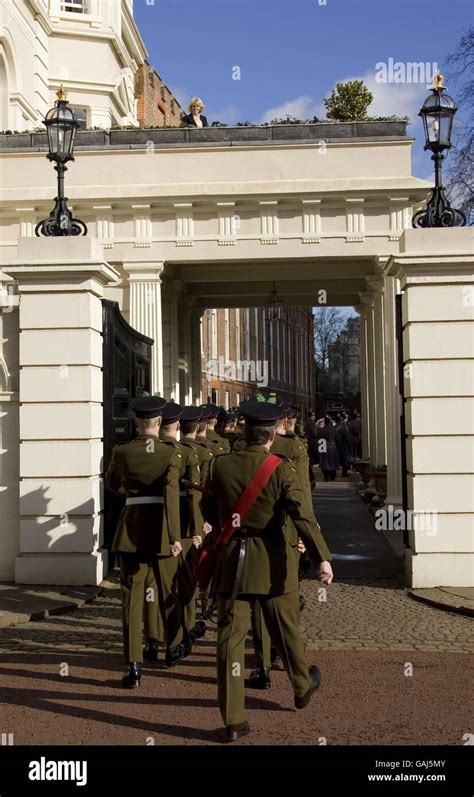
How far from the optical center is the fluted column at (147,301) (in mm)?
18422

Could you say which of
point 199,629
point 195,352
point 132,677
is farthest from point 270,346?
point 132,677

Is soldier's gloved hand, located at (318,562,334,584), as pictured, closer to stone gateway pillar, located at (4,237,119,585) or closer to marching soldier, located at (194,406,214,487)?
marching soldier, located at (194,406,214,487)

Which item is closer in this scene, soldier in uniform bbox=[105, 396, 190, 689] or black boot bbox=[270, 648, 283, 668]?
soldier in uniform bbox=[105, 396, 190, 689]

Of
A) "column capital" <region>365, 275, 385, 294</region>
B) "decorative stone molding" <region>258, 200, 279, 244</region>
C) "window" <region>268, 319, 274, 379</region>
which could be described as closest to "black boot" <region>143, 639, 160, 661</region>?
"decorative stone molding" <region>258, 200, 279, 244</region>

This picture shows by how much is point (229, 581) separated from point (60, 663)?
2155mm

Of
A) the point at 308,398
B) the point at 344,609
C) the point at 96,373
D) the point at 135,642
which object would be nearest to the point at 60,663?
the point at 135,642

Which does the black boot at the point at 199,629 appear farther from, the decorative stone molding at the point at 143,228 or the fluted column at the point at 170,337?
the fluted column at the point at 170,337

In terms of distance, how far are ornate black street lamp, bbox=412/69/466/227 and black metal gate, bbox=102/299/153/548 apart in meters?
3.80

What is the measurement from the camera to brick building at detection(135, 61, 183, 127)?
135 feet

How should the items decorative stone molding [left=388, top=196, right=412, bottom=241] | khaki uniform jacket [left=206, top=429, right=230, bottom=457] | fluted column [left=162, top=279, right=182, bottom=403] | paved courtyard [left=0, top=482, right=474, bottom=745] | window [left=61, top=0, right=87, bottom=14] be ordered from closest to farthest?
1. paved courtyard [left=0, top=482, right=474, bottom=745]
2. khaki uniform jacket [left=206, top=429, right=230, bottom=457]
3. decorative stone molding [left=388, top=196, right=412, bottom=241]
4. fluted column [left=162, top=279, right=182, bottom=403]
5. window [left=61, top=0, right=87, bottom=14]

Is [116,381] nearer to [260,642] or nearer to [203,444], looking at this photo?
[203,444]

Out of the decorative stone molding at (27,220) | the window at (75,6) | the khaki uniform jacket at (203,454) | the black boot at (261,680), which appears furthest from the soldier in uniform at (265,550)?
the window at (75,6)

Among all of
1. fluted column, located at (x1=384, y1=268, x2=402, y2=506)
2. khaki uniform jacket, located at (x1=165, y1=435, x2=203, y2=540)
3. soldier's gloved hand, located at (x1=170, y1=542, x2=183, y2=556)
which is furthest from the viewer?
fluted column, located at (x1=384, y1=268, x2=402, y2=506)

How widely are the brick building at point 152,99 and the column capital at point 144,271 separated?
2249 centimetres
